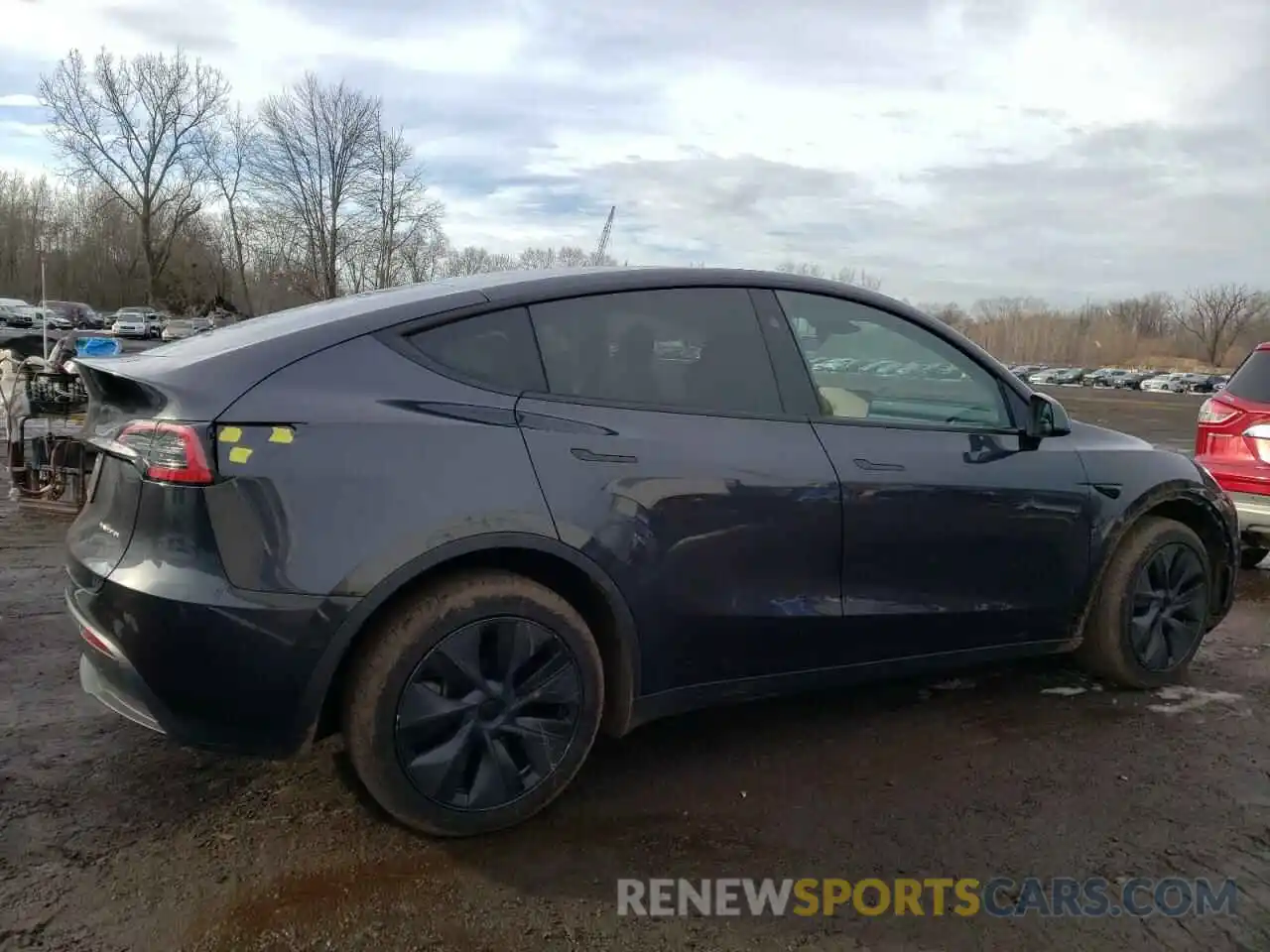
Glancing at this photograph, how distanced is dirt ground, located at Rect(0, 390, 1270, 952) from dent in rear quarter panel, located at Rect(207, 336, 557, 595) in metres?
0.82

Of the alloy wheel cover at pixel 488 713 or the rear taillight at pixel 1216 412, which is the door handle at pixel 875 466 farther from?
the rear taillight at pixel 1216 412

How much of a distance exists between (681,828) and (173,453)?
5.75 feet

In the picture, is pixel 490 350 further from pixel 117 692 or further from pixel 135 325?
pixel 135 325

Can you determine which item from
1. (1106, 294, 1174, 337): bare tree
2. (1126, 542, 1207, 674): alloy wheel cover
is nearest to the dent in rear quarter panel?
(1126, 542, 1207, 674): alloy wheel cover

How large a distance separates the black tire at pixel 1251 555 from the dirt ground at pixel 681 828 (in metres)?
3.25

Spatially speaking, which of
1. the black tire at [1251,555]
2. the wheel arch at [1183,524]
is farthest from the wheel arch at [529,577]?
the black tire at [1251,555]

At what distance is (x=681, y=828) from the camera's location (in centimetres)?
284

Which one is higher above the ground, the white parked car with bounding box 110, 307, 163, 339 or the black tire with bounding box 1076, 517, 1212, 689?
the white parked car with bounding box 110, 307, 163, 339

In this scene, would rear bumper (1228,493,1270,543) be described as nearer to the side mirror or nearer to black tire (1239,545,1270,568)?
black tire (1239,545,1270,568)

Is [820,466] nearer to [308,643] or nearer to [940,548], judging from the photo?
[940,548]

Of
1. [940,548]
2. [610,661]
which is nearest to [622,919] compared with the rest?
[610,661]

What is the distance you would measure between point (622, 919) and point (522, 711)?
0.62 meters

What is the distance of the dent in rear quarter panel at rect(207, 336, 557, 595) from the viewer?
2.39 metres

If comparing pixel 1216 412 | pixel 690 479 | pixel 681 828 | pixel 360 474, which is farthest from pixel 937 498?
pixel 1216 412
